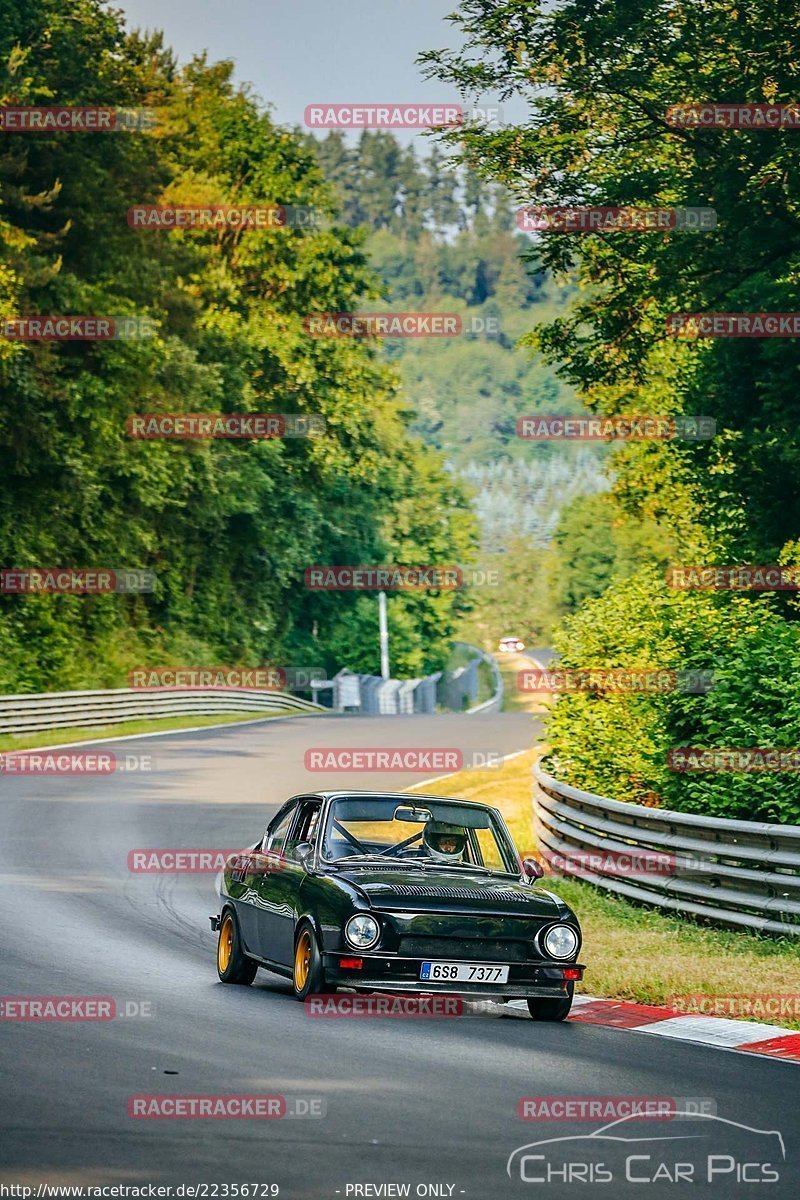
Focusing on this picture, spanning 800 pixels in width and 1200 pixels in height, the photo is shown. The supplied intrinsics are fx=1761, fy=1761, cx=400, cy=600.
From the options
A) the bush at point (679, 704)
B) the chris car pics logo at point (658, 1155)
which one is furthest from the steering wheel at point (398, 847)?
the chris car pics logo at point (658, 1155)

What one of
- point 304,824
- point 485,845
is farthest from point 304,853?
point 485,845

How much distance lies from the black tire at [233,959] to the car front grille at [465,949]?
2027 millimetres

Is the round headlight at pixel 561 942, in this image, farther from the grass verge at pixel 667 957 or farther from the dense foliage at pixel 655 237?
the dense foliage at pixel 655 237

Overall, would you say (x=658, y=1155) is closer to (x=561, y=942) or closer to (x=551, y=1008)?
(x=561, y=942)

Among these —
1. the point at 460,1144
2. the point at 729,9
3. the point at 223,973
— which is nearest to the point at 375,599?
the point at 729,9

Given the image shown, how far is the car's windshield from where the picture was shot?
11891 millimetres

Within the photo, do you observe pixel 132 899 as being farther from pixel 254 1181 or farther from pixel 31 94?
pixel 31 94

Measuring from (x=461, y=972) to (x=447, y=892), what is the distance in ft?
1.66

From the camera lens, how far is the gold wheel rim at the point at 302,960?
11.1 metres

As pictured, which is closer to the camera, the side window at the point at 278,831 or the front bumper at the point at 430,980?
the front bumper at the point at 430,980

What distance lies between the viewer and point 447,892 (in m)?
10.9

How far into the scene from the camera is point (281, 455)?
67000 millimetres

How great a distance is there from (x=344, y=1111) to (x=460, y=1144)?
776 mm

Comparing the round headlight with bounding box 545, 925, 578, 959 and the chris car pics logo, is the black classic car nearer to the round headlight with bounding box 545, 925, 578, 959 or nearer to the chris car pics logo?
the round headlight with bounding box 545, 925, 578, 959
